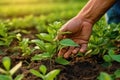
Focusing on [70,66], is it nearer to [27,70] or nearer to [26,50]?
[27,70]

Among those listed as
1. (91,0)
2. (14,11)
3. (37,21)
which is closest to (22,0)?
(14,11)

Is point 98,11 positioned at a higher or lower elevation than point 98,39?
higher

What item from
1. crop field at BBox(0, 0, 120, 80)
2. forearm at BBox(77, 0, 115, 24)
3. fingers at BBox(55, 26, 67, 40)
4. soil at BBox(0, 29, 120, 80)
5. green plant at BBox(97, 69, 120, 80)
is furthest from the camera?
forearm at BBox(77, 0, 115, 24)

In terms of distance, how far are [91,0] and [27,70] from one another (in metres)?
0.83

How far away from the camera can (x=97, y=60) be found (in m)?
2.85

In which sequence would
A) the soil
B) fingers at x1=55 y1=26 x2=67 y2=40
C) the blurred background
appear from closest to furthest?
the soil < fingers at x1=55 y1=26 x2=67 y2=40 < the blurred background

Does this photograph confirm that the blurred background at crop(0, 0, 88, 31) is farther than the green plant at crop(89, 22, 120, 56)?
Yes

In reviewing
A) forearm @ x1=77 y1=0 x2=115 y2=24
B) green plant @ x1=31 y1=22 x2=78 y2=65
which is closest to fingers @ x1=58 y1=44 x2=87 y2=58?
green plant @ x1=31 y1=22 x2=78 y2=65

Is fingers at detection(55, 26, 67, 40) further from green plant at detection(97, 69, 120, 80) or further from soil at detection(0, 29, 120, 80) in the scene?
green plant at detection(97, 69, 120, 80)

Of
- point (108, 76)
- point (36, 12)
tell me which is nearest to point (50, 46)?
point (108, 76)

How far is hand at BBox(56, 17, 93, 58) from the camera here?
2836 mm

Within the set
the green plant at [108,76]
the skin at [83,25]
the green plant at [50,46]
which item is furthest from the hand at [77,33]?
the green plant at [108,76]

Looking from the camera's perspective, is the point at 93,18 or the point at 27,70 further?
the point at 93,18

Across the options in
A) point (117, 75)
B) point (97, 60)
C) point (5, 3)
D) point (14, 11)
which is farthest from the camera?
point (5, 3)
